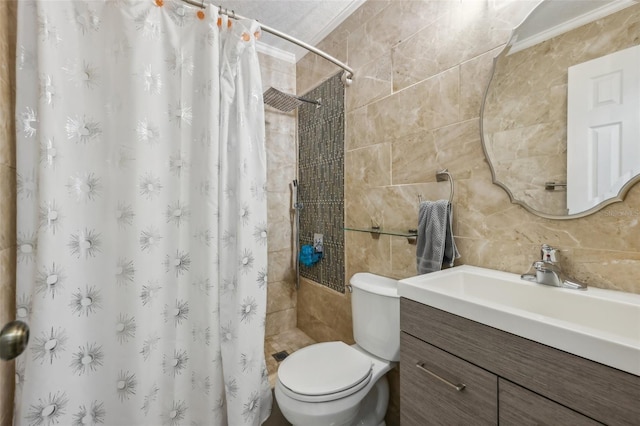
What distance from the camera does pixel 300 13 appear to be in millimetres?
1793

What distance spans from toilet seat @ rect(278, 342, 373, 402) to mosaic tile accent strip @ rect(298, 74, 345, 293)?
1.86 ft

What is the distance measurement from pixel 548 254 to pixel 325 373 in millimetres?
993

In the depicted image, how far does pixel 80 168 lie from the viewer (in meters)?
1.00

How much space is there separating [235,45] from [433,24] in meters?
0.97

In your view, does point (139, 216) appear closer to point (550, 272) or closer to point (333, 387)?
point (333, 387)

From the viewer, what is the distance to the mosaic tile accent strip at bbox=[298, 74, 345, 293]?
187 cm

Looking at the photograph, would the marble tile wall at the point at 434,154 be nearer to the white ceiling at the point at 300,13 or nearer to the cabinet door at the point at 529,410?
the white ceiling at the point at 300,13

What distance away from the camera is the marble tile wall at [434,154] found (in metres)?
0.89

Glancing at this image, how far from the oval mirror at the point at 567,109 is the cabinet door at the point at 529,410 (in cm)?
62

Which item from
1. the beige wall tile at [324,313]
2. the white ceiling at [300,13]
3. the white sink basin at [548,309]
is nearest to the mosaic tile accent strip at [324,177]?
the beige wall tile at [324,313]

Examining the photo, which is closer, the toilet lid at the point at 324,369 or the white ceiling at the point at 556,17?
the white ceiling at the point at 556,17

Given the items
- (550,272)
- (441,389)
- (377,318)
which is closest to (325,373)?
(377,318)

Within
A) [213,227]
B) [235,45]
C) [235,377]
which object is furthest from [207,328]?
[235,45]

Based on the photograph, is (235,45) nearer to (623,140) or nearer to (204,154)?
(204,154)
